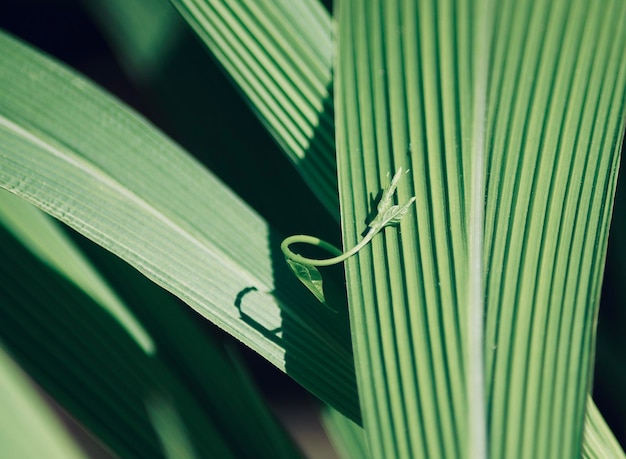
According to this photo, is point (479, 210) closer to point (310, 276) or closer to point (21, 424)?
point (310, 276)

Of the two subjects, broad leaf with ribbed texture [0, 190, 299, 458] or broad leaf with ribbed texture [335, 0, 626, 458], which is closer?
broad leaf with ribbed texture [335, 0, 626, 458]

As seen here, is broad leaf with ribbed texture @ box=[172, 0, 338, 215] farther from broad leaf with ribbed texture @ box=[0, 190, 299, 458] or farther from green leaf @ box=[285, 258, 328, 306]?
broad leaf with ribbed texture @ box=[0, 190, 299, 458]

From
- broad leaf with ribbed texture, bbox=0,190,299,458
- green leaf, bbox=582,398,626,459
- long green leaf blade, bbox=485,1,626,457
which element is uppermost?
broad leaf with ribbed texture, bbox=0,190,299,458

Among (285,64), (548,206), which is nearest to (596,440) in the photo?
(548,206)

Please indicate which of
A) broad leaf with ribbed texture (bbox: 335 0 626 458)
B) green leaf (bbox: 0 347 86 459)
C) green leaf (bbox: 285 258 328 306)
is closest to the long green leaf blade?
broad leaf with ribbed texture (bbox: 335 0 626 458)

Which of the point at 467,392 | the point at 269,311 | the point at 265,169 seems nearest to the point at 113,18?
the point at 265,169

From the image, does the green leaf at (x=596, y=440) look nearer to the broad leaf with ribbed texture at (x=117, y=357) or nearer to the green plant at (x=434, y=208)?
the green plant at (x=434, y=208)

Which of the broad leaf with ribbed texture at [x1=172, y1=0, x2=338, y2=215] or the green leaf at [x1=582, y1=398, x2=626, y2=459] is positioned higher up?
the broad leaf with ribbed texture at [x1=172, y1=0, x2=338, y2=215]
